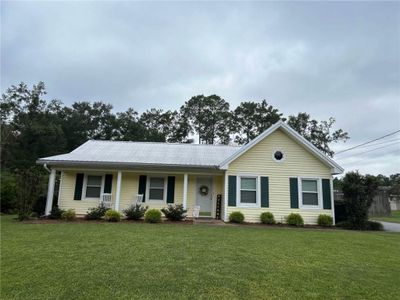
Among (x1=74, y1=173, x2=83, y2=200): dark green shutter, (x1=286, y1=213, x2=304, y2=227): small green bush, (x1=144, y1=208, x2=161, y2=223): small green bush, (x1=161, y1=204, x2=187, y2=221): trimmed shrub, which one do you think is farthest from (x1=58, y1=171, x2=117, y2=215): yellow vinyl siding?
(x1=286, y1=213, x2=304, y2=227): small green bush

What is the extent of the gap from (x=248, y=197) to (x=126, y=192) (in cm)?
602

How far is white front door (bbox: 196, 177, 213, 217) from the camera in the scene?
47.9ft

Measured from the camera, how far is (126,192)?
14242 mm

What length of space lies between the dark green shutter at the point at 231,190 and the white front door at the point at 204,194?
1.78 m

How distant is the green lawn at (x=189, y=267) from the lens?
4.00 m

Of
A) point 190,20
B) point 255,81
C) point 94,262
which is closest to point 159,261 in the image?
point 94,262

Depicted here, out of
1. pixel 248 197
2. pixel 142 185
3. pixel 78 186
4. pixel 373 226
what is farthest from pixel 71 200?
pixel 373 226

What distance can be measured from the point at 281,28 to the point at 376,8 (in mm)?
3589

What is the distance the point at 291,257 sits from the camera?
6230 mm

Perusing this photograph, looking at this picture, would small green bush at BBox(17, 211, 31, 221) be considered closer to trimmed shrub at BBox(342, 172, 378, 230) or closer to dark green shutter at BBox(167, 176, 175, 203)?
dark green shutter at BBox(167, 176, 175, 203)

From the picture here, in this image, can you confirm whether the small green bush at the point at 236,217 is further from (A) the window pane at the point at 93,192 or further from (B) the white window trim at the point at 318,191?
(A) the window pane at the point at 93,192

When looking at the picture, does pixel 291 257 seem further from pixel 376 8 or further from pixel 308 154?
pixel 376 8

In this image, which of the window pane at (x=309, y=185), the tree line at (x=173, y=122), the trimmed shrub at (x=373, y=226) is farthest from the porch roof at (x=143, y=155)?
the tree line at (x=173, y=122)

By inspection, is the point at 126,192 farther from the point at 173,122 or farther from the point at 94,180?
the point at 173,122
